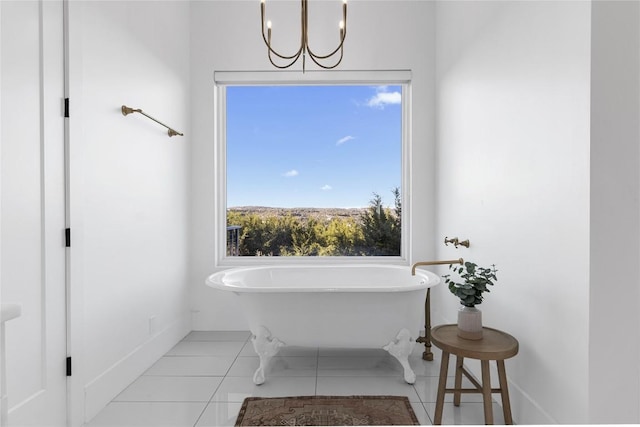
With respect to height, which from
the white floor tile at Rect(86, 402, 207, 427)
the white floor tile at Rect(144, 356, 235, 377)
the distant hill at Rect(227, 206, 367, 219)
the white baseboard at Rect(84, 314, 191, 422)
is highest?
the distant hill at Rect(227, 206, 367, 219)

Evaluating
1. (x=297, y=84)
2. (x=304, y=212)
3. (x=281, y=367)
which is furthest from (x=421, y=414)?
(x=297, y=84)

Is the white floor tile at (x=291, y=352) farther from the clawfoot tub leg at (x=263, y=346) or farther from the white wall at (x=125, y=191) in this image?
the white wall at (x=125, y=191)

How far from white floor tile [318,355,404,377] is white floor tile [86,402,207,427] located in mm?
795

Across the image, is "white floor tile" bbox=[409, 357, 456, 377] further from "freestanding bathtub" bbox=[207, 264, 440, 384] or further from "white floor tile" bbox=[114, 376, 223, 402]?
"white floor tile" bbox=[114, 376, 223, 402]

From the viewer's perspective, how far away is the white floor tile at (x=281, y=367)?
232 centimetres

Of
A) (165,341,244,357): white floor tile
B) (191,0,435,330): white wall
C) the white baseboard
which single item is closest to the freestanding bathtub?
(165,341,244,357): white floor tile

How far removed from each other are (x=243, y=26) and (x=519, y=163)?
247cm

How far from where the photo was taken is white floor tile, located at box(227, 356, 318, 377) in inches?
91.4

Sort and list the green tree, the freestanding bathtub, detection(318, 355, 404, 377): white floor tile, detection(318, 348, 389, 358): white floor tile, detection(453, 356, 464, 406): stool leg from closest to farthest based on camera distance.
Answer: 1. detection(453, 356, 464, 406): stool leg
2. the freestanding bathtub
3. detection(318, 355, 404, 377): white floor tile
4. detection(318, 348, 389, 358): white floor tile
5. the green tree

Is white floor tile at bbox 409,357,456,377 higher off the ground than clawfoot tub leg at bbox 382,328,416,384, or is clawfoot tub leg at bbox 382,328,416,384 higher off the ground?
clawfoot tub leg at bbox 382,328,416,384

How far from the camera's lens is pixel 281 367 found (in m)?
2.41

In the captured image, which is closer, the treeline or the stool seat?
the stool seat
